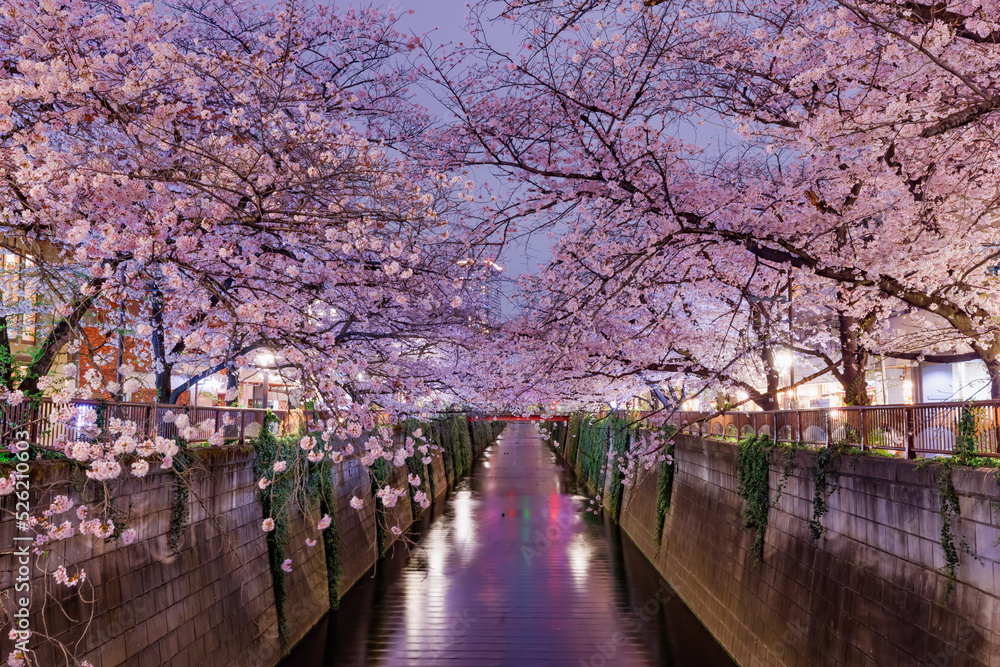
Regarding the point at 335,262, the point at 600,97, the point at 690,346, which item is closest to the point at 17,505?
the point at 335,262

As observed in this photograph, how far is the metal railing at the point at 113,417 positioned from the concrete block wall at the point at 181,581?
0.35 m

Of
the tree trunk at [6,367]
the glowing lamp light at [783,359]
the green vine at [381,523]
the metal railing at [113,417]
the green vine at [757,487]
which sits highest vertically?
the glowing lamp light at [783,359]

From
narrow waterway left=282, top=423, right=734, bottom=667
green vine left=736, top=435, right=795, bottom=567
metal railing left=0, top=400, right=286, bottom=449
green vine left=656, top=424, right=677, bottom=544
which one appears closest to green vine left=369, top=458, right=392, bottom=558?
narrow waterway left=282, top=423, right=734, bottom=667

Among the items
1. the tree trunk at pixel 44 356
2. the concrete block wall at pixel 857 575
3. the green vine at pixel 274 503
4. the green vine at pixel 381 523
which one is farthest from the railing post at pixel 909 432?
the green vine at pixel 381 523

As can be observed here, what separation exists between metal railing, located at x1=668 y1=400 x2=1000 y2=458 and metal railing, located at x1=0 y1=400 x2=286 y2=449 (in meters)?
5.79

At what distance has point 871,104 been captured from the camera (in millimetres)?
7309

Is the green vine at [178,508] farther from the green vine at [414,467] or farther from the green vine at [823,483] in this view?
the green vine at [414,467]

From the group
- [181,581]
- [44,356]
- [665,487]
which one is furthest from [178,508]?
[665,487]

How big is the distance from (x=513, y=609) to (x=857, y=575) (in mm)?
9645

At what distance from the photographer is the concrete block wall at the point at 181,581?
20.8 feet

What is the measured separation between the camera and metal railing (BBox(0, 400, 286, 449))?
6176 mm

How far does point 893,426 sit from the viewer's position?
8148mm

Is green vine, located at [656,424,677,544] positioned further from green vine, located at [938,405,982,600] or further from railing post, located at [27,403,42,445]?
railing post, located at [27,403,42,445]

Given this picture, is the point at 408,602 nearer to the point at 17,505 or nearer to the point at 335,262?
the point at 335,262
